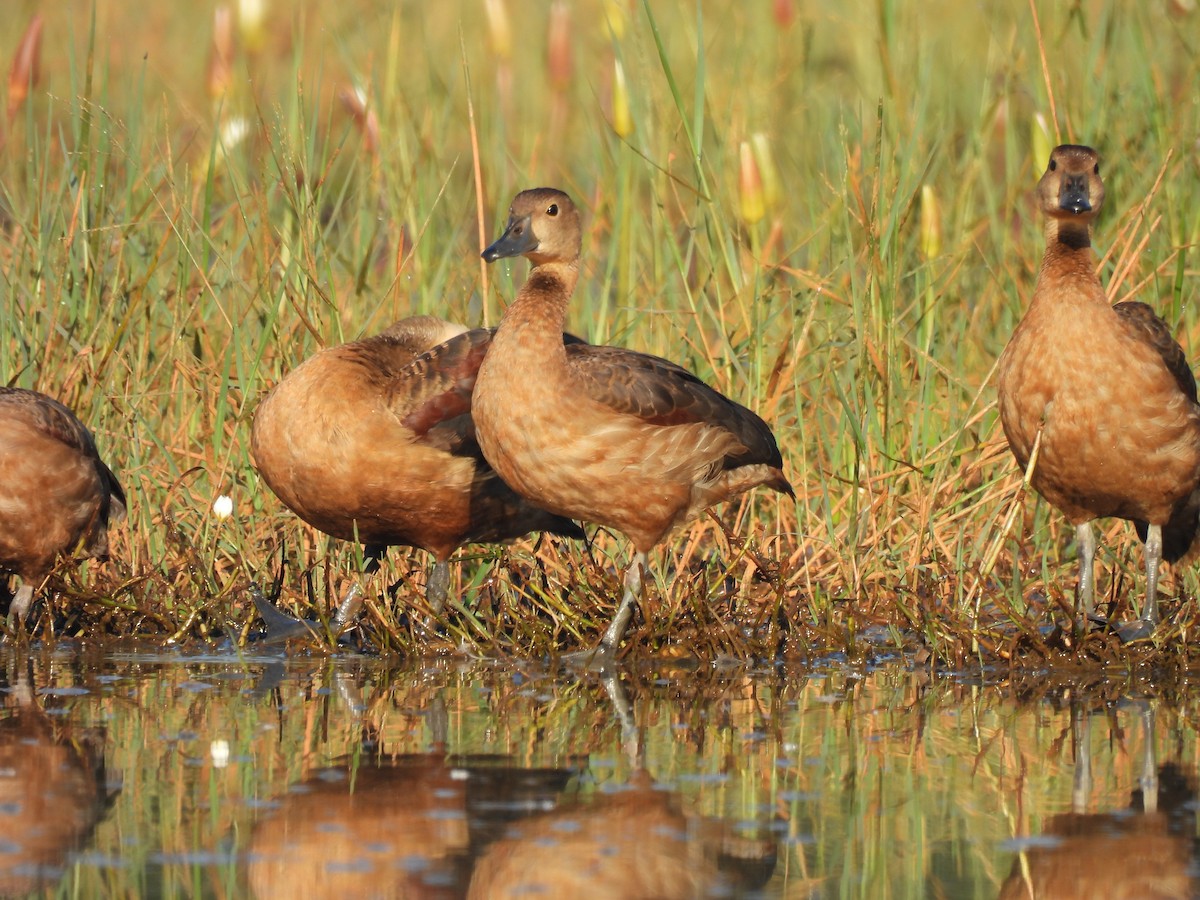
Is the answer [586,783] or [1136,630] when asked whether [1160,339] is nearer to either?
[1136,630]

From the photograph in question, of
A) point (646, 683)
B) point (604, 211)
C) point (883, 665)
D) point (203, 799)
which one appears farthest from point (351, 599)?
point (604, 211)

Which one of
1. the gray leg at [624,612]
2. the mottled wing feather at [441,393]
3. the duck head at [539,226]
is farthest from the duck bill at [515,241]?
the gray leg at [624,612]

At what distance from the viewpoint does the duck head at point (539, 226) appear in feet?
19.5

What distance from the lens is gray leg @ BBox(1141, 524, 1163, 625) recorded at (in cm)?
586

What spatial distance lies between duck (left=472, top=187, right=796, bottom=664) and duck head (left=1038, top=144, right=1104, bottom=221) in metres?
1.18

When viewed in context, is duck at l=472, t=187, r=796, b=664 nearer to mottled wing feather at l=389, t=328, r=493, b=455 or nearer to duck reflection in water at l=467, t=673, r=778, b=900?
mottled wing feather at l=389, t=328, r=493, b=455

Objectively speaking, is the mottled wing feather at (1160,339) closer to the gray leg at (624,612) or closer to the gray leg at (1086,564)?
the gray leg at (1086,564)

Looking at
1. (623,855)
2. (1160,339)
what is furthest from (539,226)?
(623,855)

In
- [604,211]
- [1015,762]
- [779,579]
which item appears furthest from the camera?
[604,211]

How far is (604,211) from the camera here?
8.34 metres

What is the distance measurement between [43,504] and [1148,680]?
343 cm

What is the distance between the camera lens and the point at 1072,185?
19.4 feet

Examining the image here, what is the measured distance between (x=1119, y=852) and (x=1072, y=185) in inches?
110

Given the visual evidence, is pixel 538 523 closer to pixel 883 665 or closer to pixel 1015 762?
pixel 883 665
